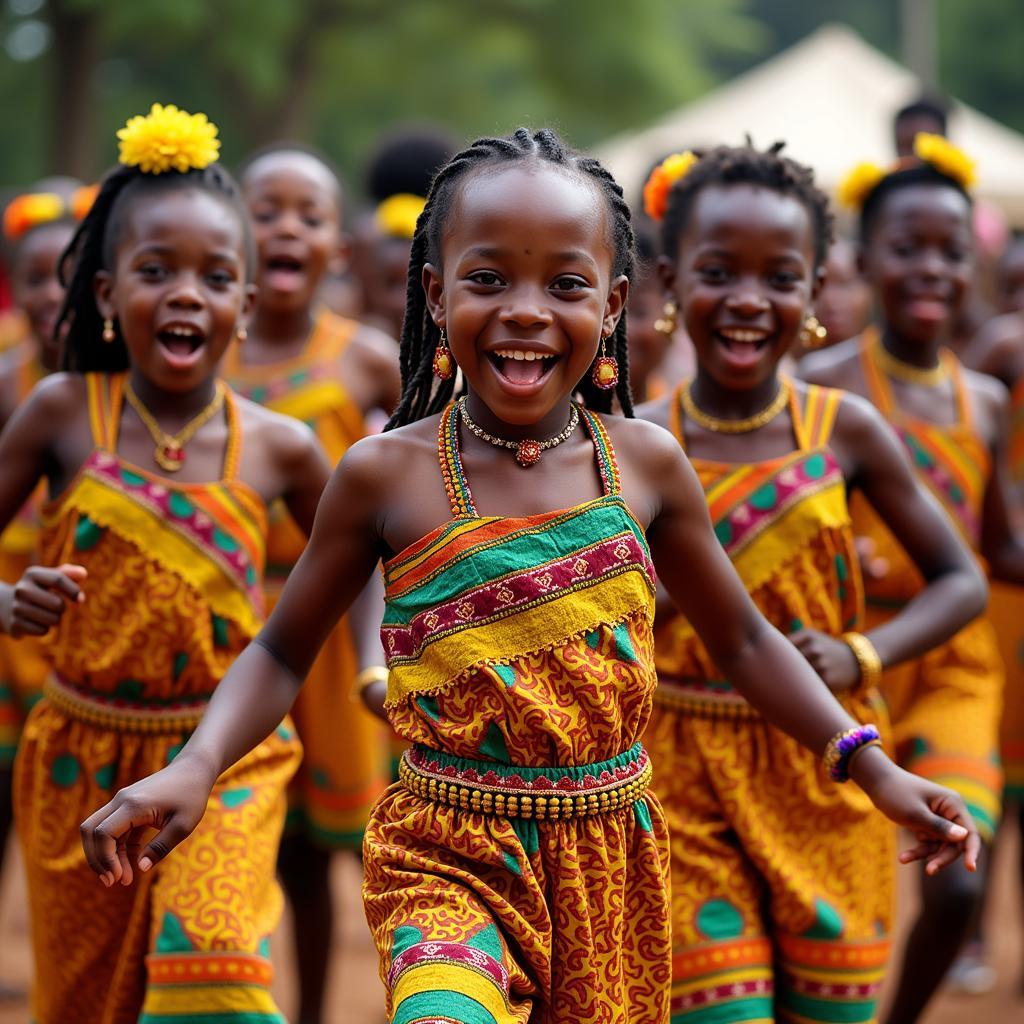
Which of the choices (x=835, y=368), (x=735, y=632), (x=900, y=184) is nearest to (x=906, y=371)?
(x=835, y=368)

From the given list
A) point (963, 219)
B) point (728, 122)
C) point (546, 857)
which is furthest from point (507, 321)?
point (728, 122)

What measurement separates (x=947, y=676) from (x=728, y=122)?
1394 cm

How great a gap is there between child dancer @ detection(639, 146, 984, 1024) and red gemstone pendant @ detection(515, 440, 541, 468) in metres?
0.96

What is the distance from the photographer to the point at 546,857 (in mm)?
3123

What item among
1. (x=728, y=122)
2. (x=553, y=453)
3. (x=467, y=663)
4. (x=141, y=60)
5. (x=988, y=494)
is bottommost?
(x=467, y=663)

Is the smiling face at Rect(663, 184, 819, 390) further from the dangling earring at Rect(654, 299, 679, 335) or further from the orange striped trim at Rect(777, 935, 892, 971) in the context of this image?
the orange striped trim at Rect(777, 935, 892, 971)

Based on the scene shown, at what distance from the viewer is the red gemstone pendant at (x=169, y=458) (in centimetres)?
414

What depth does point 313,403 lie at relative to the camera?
5.92 meters

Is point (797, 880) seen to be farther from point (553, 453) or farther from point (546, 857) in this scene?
point (553, 453)

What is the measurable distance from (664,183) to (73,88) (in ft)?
61.6

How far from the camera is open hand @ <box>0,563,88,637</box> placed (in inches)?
144

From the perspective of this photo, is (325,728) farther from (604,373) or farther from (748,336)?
(604,373)

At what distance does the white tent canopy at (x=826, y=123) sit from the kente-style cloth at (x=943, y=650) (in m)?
12.2

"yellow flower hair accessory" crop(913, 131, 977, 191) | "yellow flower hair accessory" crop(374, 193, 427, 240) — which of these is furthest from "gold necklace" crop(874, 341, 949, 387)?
"yellow flower hair accessory" crop(374, 193, 427, 240)
